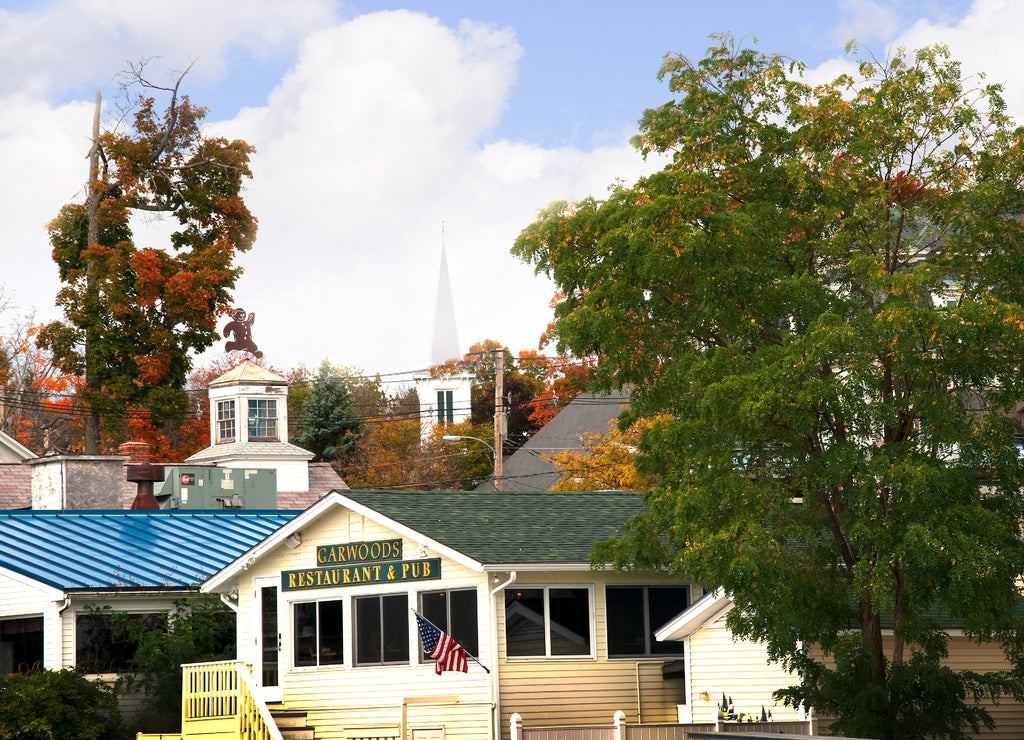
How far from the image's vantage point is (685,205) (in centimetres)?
1753

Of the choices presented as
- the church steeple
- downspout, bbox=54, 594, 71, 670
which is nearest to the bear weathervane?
downspout, bbox=54, 594, 71, 670

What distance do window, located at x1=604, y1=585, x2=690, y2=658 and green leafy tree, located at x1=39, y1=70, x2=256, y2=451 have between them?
81.5ft

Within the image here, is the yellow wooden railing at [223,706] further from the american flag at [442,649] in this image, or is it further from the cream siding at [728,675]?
the cream siding at [728,675]

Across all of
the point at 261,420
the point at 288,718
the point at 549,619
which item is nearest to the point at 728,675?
the point at 549,619

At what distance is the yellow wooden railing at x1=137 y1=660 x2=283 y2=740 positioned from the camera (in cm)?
2381

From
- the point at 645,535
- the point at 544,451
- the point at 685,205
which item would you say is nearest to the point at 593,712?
the point at 645,535

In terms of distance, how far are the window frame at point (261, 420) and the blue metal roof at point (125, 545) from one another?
13.7 metres

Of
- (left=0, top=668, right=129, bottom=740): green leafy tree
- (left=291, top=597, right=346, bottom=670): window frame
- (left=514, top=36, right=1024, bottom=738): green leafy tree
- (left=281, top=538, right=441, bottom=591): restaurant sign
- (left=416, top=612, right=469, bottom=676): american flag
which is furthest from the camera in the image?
(left=291, top=597, right=346, bottom=670): window frame

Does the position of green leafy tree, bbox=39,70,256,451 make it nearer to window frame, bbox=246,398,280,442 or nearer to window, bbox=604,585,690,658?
window frame, bbox=246,398,280,442

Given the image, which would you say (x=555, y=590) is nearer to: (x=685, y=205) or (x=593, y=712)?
(x=593, y=712)

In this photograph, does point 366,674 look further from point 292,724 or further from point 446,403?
point 446,403

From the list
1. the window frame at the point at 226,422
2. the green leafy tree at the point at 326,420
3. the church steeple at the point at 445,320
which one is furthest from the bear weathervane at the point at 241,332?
the church steeple at the point at 445,320

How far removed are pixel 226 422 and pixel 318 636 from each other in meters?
23.9

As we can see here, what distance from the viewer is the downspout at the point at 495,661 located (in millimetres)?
23234
